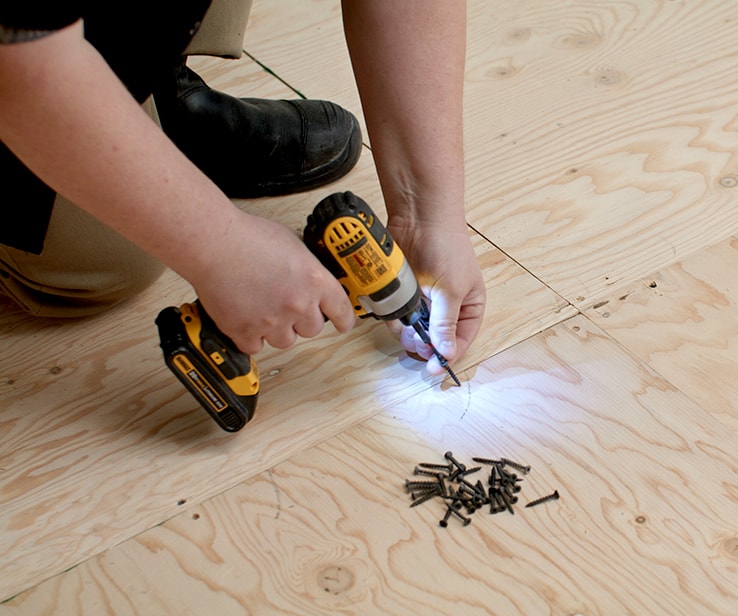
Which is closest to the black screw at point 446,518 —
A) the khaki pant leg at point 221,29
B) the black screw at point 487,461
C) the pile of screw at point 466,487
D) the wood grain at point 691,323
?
the pile of screw at point 466,487

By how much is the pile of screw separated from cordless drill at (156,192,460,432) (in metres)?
0.25

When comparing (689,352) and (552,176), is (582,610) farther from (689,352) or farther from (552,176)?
(552,176)

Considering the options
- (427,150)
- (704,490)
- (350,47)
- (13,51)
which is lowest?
(704,490)

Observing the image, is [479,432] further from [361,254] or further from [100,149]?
[100,149]

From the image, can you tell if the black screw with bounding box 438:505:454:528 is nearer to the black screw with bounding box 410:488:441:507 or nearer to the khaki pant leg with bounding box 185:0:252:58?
the black screw with bounding box 410:488:441:507

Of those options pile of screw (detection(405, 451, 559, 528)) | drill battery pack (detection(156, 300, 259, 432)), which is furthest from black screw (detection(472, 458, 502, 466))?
drill battery pack (detection(156, 300, 259, 432))

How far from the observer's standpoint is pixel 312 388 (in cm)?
162

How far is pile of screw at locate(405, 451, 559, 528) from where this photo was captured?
139 centimetres

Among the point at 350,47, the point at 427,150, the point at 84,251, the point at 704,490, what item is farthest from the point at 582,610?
the point at 84,251

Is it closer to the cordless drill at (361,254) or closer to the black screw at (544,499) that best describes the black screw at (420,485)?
the black screw at (544,499)

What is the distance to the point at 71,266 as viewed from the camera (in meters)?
1.69

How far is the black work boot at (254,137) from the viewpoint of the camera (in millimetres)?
1935

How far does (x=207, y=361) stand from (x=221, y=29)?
0.85 m

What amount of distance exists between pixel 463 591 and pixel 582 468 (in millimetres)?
289
